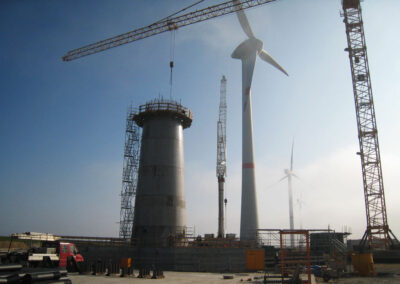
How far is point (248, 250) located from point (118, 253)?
564 inches

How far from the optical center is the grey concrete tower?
135ft

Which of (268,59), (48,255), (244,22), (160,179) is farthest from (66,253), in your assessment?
(268,59)

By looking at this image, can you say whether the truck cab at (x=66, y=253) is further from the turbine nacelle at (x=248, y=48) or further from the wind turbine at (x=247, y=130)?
the turbine nacelle at (x=248, y=48)

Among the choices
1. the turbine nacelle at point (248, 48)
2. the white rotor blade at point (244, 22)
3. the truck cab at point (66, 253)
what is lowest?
the truck cab at point (66, 253)

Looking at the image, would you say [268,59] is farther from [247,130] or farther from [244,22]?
[247,130]

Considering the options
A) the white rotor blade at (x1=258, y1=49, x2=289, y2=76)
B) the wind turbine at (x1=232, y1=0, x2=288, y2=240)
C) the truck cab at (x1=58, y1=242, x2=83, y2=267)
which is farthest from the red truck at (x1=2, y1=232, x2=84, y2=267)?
the white rotor blade at (x1=258, y1=49, x2=289, y2=76)

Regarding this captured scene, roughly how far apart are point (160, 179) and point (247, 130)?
29.2 metres

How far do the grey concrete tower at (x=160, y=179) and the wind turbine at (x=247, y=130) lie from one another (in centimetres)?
2214

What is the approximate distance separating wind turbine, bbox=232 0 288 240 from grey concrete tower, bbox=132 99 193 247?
22.1 m

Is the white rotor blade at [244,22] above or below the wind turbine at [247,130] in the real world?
above

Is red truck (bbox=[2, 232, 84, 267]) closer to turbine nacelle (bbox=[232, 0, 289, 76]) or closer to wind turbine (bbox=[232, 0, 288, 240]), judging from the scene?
wind turbine (bbox=[232, 0, 288, 240])

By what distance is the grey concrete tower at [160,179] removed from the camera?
1614 inches

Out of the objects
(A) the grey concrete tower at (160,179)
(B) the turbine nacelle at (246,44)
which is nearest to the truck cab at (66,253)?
(A) the grey concrete tower at (160,179)

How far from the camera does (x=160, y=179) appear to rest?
42.3 metres
